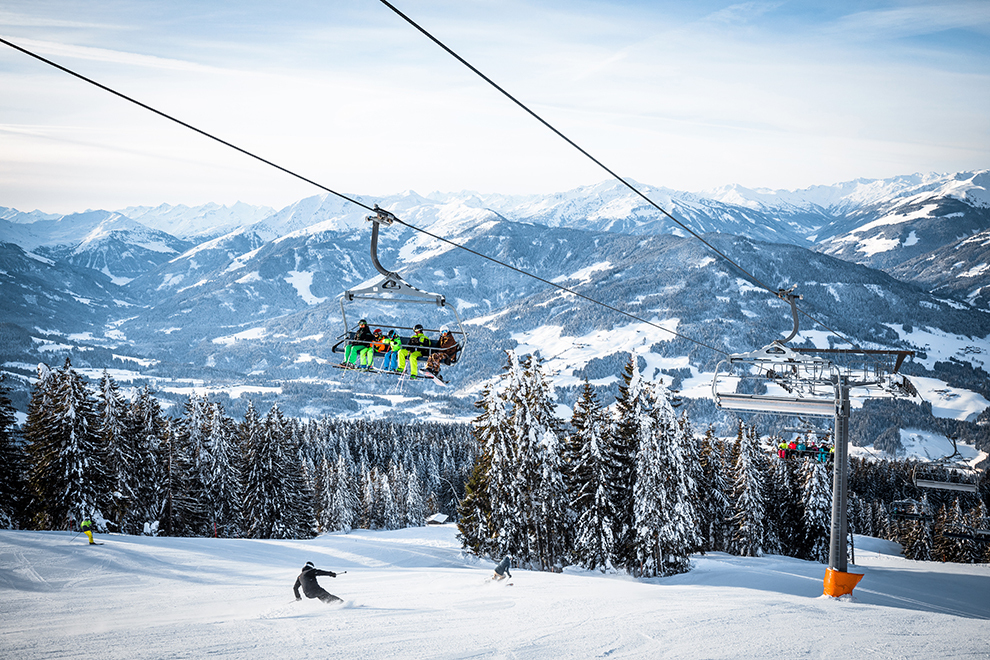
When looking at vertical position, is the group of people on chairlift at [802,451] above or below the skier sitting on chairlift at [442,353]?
below

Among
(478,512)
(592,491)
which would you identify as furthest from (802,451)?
(478,512)

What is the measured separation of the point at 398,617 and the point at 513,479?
16.7m

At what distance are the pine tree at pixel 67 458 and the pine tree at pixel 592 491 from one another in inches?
978

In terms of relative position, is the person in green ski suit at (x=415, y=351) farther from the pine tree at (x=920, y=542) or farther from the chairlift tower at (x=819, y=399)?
the pine tree at (x=920, y=542)

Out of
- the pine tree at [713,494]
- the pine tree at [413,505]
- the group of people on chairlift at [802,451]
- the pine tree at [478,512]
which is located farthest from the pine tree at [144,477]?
the pine tree at [413,505]

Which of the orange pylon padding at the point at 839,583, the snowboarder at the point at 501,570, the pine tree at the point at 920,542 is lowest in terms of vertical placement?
the pine tree at the point at 920,542

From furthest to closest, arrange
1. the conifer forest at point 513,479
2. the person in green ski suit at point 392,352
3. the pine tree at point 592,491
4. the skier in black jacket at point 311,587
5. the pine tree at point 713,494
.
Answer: the pine tree at point 713,494
the pine tree at point 592,491
the conifer forest at point 513,479
the skier in black jacket at point 311,587
the person in green ski suit at point 392,352

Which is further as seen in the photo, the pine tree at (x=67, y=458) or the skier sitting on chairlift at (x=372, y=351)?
the pine tree at (x=67, y=458)

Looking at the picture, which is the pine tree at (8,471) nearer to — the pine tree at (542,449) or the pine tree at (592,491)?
the pine tree at (542,449)

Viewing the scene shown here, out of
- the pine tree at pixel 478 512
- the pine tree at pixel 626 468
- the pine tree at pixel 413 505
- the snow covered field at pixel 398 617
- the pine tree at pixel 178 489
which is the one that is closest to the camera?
the snow covered field at pixel 398 617

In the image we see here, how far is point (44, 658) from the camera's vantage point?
452 inches

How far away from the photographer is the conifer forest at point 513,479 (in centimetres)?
3117

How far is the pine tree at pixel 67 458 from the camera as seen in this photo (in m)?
33.6

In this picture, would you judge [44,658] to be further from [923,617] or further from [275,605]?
[923,617]
